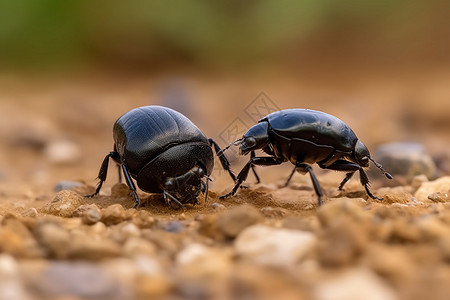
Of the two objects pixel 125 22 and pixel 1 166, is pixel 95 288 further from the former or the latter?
pixel 125 22

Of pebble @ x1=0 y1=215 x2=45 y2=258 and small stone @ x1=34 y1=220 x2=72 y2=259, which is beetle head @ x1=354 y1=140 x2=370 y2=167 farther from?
pebble @ x1=0 y1=215 x2=45 y2=258

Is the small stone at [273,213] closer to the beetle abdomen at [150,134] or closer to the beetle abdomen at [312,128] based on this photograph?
the beetle abdomen at [312,128]

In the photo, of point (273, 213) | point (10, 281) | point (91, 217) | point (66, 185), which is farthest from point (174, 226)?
point (66, 185)

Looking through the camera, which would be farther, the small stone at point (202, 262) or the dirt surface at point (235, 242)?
the small stone at point (202, 262)

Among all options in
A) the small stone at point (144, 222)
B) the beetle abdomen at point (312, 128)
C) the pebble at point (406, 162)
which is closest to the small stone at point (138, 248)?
the small stone at point (144, 222)

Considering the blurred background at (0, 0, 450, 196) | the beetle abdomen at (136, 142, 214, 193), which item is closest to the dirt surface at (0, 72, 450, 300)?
the beetle abdomen at (136, 142, 214, 193)

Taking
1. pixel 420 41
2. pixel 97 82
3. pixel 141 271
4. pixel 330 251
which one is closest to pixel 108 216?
pixel 141 271
